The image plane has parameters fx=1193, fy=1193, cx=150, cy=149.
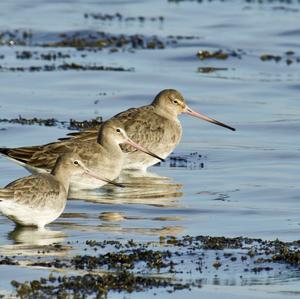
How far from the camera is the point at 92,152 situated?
1472 centimetres

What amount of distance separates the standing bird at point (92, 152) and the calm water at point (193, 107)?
38 centimetres

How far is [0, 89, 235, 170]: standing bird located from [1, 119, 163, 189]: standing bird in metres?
0.50

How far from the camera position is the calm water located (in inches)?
477

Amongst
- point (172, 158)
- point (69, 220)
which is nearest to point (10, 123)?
point (172, 158)

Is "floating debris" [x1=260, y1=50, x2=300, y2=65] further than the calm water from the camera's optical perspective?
Yes

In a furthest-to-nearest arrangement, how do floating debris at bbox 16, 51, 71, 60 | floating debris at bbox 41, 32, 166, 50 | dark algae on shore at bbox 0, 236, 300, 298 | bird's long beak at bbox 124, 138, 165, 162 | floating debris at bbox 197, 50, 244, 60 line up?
floating debris at bbox 41, 32, 166, 50, floating debris at bbox 197, 50, 244, 60, floating debris at bbox 16, 51, 71, 60, bird's long beak at bbox 124, 138, 165, 162, dark algae on shore at bbox 0, 236, 300, 298

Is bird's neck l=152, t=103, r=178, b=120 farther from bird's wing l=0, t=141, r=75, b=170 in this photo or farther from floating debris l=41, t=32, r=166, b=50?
floating debris l=41, t=32, r=166, b=50

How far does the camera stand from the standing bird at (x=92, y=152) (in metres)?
14.6

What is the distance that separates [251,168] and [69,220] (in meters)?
3.71

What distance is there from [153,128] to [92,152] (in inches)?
80.1

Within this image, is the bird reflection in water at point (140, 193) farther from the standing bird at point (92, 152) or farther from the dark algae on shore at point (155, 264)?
the dark algae on shore at point (155, 264)

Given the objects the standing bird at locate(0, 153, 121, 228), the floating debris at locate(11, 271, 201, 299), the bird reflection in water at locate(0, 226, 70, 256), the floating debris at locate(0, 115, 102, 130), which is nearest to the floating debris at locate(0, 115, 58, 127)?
the floating debris at locate(0, 115, 102, 130)

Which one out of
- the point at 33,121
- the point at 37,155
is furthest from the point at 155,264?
the point at 33,121

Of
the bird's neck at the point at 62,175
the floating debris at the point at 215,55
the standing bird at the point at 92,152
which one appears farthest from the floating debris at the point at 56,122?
the floating debris at the point at 215,55
